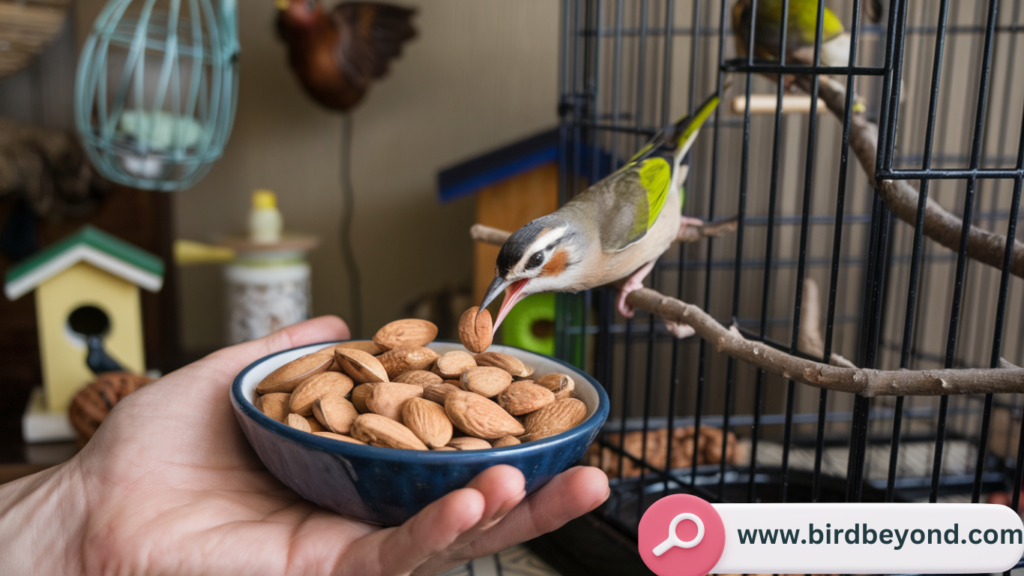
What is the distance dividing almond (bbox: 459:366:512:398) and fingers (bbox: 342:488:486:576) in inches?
4.5

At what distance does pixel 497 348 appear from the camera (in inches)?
25.7

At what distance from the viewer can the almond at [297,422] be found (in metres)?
0.50

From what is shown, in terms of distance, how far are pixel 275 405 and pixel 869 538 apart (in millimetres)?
444

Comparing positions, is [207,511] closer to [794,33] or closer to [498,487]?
[498,487]

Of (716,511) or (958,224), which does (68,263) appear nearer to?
(716,511)

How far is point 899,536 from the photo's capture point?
1.65 ft

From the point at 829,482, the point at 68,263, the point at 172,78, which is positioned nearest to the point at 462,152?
the point at 172,78

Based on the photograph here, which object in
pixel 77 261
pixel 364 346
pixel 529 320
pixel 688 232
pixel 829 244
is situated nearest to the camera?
pixel 364 346

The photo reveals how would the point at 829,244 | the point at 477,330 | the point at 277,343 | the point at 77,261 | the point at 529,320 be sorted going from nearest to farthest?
1. the point at 477,330
2. the point at 277,343
3. the point at 77,261
4. the point at 529,320
5. the point at 829,244

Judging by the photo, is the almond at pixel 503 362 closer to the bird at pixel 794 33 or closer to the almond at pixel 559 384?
the almond at pixel 559 384

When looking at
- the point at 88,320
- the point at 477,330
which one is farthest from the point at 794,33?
the point at 88,320

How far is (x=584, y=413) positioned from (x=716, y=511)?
0.11 m

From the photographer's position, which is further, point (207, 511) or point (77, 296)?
point (77, 296)

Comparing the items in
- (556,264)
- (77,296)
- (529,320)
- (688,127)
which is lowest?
(529,320)
